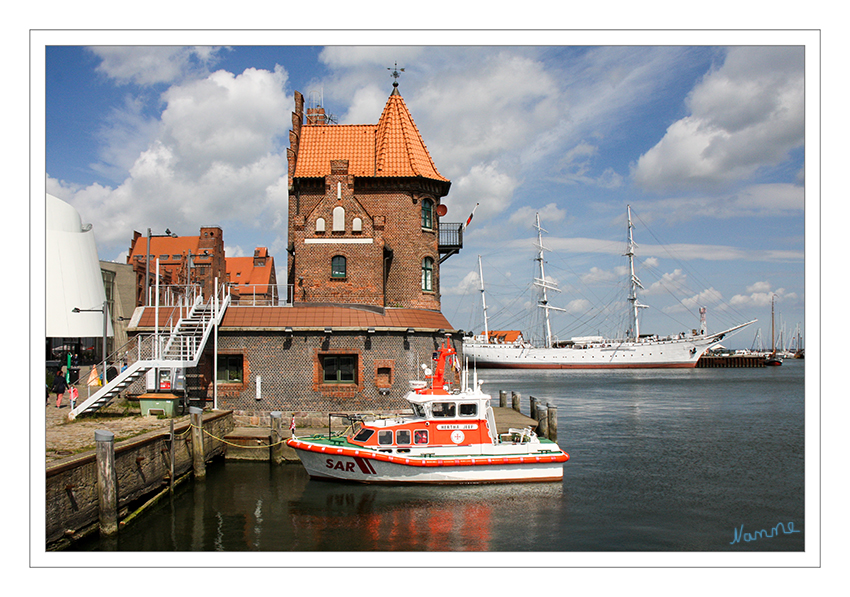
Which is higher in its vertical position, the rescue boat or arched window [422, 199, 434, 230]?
arched window [422, 199, 434, 230]

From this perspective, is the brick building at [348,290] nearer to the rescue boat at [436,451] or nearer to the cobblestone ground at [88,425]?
the cobblestone ground at [88,425]

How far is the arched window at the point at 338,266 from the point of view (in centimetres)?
3033

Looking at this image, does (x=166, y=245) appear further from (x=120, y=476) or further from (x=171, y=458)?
(x=120, y=476)

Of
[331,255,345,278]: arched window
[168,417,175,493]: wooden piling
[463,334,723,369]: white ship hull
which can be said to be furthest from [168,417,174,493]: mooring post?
[463,334,723,369]: white ship hull

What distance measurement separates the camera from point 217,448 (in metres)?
24.3

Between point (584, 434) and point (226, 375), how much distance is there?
1909 cm

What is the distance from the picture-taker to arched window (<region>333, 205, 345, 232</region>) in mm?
30422

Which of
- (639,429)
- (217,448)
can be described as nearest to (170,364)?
(217,448)

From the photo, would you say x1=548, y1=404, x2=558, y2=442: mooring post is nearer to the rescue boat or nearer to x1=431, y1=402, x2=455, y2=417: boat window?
the rescue boat

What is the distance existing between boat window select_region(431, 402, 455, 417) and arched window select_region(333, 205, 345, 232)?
1221cm

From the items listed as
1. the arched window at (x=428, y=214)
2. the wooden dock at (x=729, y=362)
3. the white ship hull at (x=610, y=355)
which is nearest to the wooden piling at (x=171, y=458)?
the arched window at (x=428, y=214)

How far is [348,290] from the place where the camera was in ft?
98.7

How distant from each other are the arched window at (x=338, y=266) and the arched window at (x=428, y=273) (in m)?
5.32
